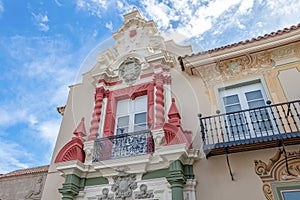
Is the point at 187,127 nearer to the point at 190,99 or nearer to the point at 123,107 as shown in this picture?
the point at 190,99

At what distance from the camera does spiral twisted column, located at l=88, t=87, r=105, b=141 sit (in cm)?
694

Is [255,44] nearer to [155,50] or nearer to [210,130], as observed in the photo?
[210,130]

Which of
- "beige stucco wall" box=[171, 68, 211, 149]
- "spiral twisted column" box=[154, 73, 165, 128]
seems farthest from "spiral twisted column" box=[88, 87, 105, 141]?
"beige stucco wall" box=[171, 68, 211, 149]

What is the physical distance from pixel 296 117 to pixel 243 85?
1583 millimetres

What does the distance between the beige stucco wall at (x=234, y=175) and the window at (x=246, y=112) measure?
49 cm

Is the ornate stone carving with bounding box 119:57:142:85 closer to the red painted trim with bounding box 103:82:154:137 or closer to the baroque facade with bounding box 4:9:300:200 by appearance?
the baroque facade with bounding box 4:9:300:200

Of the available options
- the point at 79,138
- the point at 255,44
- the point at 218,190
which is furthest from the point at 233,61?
the point at 79,138

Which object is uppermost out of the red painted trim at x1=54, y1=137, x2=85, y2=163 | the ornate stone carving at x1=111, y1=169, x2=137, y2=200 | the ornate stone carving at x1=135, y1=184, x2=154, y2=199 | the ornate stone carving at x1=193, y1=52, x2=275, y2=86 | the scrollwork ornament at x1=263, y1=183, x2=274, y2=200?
the ornate stone carving at x1=193, y1=52, x2=275, y2=86

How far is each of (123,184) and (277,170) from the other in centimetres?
348

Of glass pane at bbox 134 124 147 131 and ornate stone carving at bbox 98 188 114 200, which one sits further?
glass pane at bbox 134 124 147 131

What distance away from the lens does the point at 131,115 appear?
7270 millimetres

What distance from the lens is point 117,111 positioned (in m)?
7.59

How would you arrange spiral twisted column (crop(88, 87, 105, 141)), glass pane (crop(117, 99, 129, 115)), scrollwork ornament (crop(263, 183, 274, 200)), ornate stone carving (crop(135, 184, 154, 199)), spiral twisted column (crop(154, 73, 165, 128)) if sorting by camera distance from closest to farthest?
1. scrollwork ornament (crop(263, 183, 274, 200))
2. ornate stone carving (crop(135, 184, 154, 199))
3. spiral twisted column (crop(154, 73, 165, 128))
4. spiral twisted column (crop(88, 87, 105, 141))
5. glass pane (crop(117, 99, 129, 115))

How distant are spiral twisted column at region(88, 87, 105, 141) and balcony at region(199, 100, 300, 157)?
124 inches
